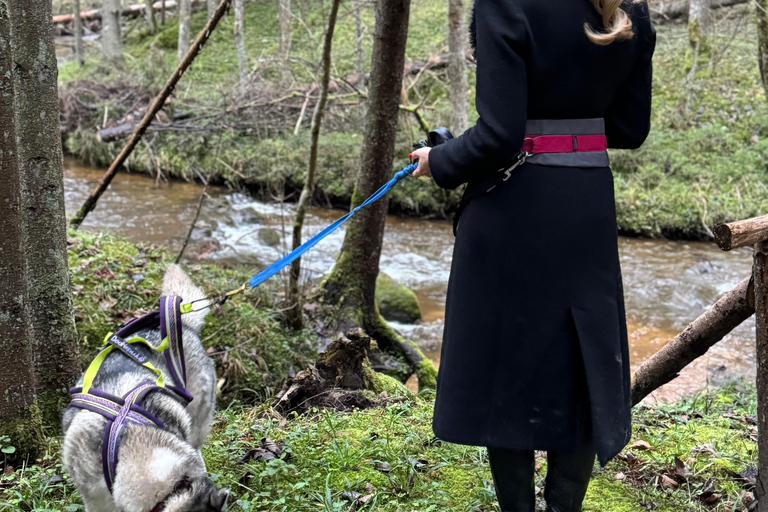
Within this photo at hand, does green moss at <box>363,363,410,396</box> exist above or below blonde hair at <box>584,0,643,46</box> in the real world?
below

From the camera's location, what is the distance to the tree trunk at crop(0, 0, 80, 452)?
3.31 meters

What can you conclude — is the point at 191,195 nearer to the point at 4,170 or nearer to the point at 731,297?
the point at 4,170

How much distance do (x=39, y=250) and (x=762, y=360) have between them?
3587 mm

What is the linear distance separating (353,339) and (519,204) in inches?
101

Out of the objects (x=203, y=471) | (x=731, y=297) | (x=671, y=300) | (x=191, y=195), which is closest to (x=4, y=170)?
(x=203, y=471)

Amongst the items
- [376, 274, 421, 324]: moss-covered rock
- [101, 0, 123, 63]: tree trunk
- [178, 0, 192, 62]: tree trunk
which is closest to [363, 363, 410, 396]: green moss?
[376, 274, 421, 324]: moss-covered rock

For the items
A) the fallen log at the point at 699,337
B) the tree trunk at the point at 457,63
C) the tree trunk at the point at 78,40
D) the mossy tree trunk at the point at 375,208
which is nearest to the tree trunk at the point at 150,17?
the tree trunk at the point at 78,40

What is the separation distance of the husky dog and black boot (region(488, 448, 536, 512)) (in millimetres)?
1036

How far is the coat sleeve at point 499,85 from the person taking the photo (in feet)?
6.65

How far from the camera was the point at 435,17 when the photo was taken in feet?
76.3

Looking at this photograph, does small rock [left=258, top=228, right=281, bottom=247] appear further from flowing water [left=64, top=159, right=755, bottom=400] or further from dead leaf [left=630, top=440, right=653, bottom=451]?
dead leaf [left=630, top=440, right=653, bottom=451]

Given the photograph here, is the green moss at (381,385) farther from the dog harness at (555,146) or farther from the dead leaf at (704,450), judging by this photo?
the dog harness at (555,146)

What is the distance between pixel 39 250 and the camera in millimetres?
3523

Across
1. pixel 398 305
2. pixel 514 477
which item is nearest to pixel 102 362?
pixel 514 477
